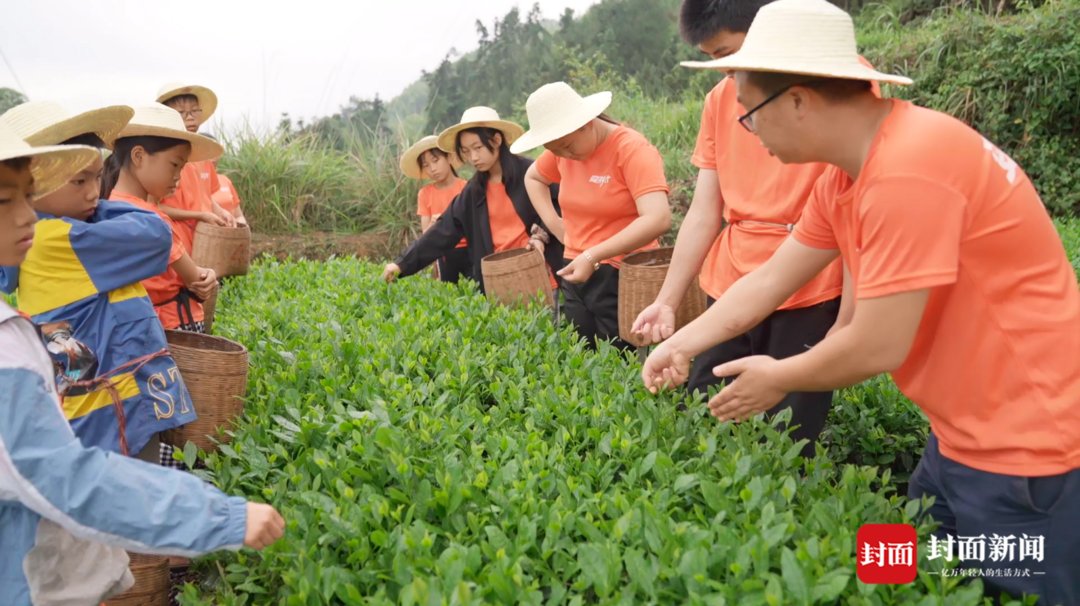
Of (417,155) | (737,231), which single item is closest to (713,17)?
(737,231)

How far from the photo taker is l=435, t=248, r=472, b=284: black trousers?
6562 mm

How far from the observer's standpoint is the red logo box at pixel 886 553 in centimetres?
193

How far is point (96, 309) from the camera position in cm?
309

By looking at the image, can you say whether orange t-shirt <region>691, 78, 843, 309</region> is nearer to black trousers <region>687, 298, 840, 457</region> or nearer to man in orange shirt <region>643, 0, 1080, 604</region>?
black trousers <region>687, 298, 840, 457</region>

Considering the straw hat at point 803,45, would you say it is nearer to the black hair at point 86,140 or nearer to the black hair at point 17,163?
the black hair at point 17,163

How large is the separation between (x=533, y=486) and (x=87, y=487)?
1.12m

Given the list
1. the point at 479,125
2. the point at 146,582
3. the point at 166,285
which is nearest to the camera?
the point at 146,582

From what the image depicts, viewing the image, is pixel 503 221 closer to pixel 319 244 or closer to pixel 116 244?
pixel 116 244

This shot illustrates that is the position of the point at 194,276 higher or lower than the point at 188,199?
lower

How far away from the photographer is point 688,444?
9.09ft

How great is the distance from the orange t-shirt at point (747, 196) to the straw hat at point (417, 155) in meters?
4.17

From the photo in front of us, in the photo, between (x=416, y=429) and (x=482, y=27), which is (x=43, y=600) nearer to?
(x=416, y=429)

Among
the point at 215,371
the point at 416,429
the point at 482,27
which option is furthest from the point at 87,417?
the point at 482,27

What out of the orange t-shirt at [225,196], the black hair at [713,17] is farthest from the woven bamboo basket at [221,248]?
the black hair at [713,17]
